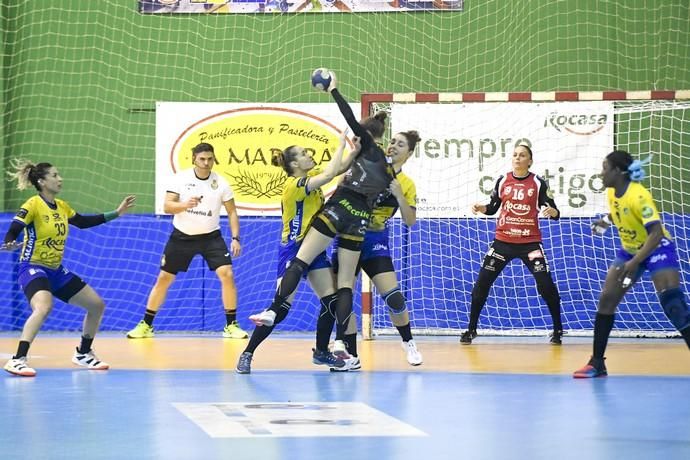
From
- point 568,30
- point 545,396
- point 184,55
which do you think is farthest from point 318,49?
point 545,396

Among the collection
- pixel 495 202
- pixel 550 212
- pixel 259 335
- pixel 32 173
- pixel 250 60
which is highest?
pixel 250 60

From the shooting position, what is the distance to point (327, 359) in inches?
382

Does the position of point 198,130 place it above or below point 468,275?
above

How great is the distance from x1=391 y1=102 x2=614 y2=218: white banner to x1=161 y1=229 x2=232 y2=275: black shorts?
2677 mm

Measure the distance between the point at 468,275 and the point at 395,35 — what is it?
3.62m

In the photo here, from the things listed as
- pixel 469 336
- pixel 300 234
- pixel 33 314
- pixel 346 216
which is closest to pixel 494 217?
pixel 469 336

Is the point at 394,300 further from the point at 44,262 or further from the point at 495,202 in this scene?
the point at 495,202

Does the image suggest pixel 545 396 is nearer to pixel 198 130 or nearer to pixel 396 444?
pixel 396 444

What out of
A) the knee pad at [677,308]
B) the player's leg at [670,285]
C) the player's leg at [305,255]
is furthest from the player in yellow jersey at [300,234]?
the knee pad at [677,308]

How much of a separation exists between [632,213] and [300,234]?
2.81 m

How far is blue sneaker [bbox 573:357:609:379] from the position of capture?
9266 millimetres

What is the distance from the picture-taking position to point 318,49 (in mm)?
15742

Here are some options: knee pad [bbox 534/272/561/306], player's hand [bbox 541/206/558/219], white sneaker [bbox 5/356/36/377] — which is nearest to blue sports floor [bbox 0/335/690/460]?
white sneaker [bbox 5/356/36/377]

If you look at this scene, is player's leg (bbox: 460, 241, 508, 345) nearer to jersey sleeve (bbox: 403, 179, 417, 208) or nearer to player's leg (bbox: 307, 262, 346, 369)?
jersey sleeve (bbox: 403, 179, 417, 208)
